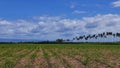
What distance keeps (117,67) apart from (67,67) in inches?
138

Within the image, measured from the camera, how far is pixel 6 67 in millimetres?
20688

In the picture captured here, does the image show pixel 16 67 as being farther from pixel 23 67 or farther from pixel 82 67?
pixel 82 67

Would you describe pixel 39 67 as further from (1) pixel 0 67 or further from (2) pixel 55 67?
(1) pixel 0 67

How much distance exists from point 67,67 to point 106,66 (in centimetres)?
294

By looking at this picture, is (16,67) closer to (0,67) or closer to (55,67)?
(0,67)

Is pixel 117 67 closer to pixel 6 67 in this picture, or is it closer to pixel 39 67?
pixel 39 67

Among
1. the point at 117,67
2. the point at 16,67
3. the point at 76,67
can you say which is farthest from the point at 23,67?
the point at 117,67

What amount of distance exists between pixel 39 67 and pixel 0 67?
271 cm

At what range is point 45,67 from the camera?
68.6 feet

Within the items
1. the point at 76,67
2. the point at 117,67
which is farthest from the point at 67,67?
the point at 117,67

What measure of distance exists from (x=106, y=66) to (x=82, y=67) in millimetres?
1919

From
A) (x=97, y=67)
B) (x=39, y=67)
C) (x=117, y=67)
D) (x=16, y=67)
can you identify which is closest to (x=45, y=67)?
(x=39, y=67)

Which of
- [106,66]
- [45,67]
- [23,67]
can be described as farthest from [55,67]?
[106,66]

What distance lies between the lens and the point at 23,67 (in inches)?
819
